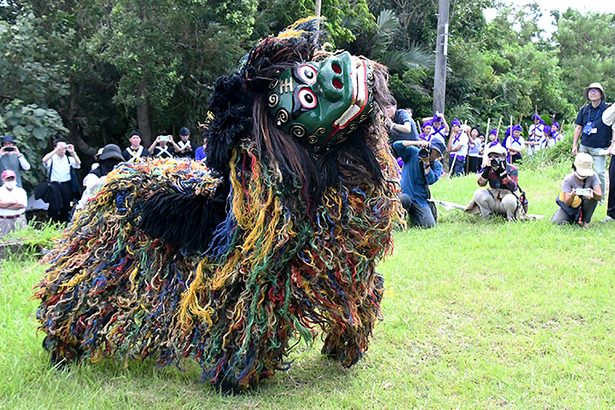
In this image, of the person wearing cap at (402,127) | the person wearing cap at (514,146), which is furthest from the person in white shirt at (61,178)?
the person wearing cap at (514,146)

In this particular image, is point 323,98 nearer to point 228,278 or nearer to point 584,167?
point 228,278

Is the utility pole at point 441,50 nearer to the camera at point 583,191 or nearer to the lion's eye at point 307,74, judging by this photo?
A: the camera at point 583,191

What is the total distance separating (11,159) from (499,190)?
675 cm

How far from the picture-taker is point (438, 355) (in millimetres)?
3842

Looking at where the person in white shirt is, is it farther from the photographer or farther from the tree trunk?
the tree trunk

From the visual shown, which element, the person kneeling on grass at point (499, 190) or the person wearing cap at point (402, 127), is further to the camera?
the person kneeling on grass at point (499, 190)

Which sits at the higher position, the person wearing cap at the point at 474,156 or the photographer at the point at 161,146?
the photographer at the point at 161,146

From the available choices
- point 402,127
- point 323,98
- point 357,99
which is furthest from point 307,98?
point 402,127

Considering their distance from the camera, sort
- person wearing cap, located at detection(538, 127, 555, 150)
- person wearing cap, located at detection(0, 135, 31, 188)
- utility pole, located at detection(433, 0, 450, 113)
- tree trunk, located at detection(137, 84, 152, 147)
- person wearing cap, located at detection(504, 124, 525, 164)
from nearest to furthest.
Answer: person wearing cap, located at detection(0, 135, 31, 188) < tree trunk, located at detection(137, 84, 152, 147) < utility pole, located at detection(433, 0, 450, 113) < person wearing cap, located at detection(504, 124, 525, 164) < person wearing cap, located at detection(538, 127, 555, 150)

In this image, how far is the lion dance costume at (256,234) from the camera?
2924mm

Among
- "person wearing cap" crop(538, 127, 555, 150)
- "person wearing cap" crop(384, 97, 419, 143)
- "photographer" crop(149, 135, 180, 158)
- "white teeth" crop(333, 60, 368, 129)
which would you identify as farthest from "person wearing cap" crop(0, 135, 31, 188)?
"person wearing cap" crop(538, 127, 555, 150)

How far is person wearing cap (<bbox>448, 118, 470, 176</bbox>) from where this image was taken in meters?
15.4

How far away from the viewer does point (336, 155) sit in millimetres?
3088

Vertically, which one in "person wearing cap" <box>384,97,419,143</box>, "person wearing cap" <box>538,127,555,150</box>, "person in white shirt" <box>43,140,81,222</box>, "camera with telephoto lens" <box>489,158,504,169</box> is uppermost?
"person wearing cap" <box>384,97,419,143</box>
